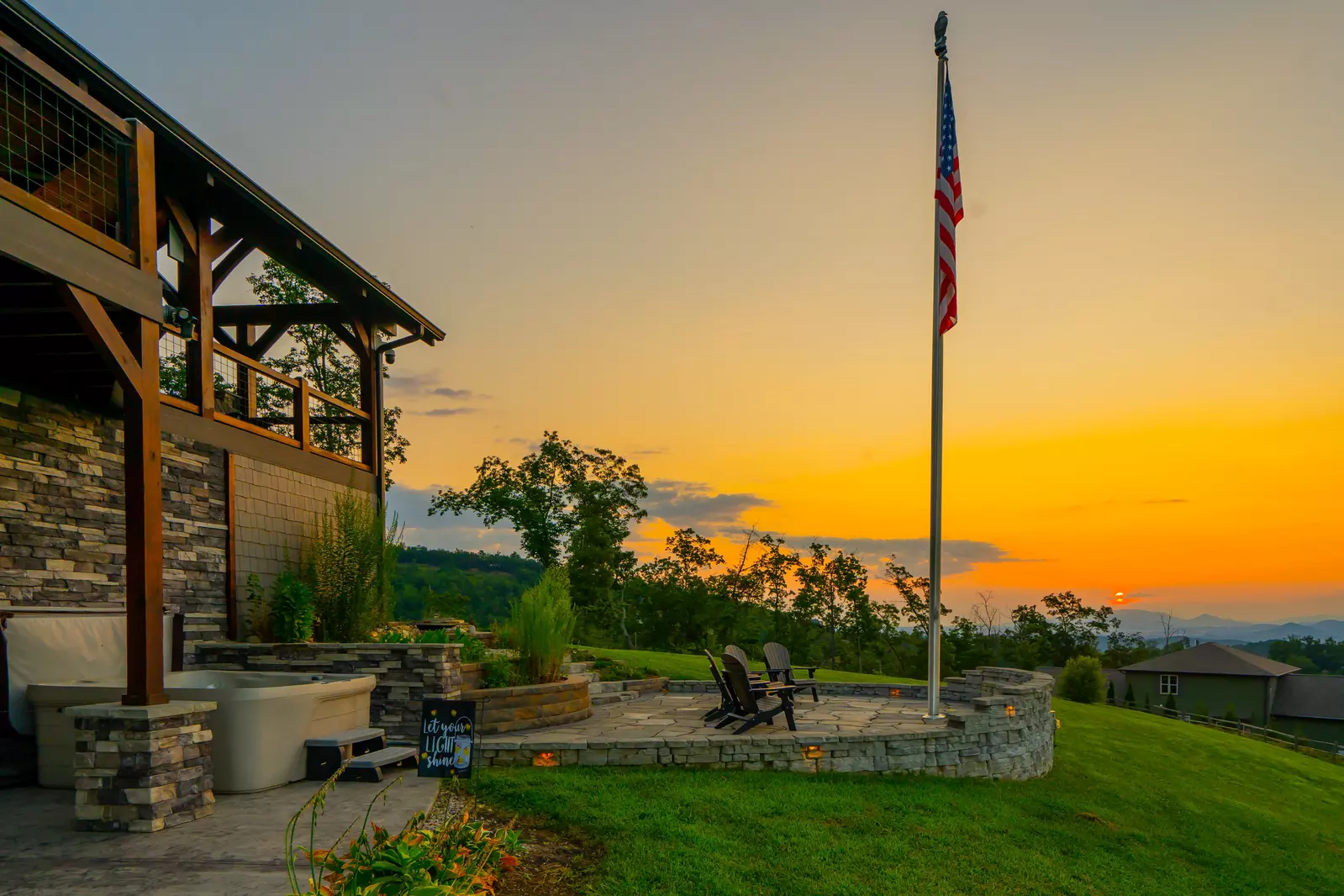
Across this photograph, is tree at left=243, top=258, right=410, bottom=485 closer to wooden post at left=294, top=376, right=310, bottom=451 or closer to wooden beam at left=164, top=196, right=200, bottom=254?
wooden post at left=294, top=376, right=310, bottom=451

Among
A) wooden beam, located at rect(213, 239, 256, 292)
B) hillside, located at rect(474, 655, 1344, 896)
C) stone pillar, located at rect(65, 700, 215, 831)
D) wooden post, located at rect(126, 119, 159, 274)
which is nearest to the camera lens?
stone pillar, located at rect(65, 700, 215, 831)

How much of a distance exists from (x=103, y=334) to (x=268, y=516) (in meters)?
4.95

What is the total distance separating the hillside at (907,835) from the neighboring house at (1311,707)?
3345cm

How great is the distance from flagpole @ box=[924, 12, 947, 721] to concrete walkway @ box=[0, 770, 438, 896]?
18.1ft

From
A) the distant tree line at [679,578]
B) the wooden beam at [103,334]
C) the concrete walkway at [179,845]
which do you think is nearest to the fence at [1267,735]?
the distant tree line at [679,578]

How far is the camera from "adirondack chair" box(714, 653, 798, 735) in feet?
26.4

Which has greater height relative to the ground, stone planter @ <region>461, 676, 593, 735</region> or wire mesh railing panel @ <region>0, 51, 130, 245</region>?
wire mesh railing panel @ <region>0, 51, 130, 245</region>

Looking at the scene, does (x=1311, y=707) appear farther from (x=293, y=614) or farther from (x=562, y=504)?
(x=293, y=614)

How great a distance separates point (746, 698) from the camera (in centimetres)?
816

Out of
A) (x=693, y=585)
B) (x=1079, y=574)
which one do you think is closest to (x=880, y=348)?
(x=1079, y=574)

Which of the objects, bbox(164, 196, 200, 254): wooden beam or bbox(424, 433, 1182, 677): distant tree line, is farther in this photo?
bbox(424, 433, 1182, 677): distant tree line

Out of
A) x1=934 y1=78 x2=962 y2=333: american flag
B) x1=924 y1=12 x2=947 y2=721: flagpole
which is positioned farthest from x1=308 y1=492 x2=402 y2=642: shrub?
x1=934 y1=78 x2=962 y2=333: american flag

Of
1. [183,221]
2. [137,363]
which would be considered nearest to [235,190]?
[183,221]

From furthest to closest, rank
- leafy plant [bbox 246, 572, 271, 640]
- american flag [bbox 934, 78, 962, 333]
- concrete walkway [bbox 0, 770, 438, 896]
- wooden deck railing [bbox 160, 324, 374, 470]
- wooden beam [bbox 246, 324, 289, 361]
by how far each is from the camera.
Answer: wooden beam [bbox 246, 324, 289, 361] → american flag [bbox 934, 78, 962, 333] → leafy plant [bbox 246, 572, 271, 640] → wooden deck railing [bbox 160, 324, 374, 470] → concrete walkway [bbox 0, 770, 438, 896]
